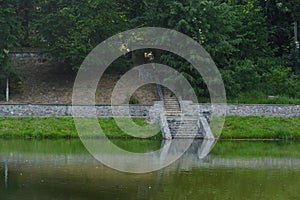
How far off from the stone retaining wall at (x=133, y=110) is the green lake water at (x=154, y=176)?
20.1ft

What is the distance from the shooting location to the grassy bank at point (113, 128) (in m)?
26.9

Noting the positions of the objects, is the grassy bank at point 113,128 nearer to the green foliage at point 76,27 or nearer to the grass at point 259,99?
the grass at point 259,99

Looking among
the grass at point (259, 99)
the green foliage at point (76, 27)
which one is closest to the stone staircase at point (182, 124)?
the grass at point (259, 99)

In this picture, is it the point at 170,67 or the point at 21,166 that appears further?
the point at 170,67

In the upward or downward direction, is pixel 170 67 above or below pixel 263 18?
below

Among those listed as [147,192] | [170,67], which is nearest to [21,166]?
[147,192]

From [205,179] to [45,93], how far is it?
2030cm

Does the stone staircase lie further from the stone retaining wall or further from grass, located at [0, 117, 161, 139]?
the stone retaining wall

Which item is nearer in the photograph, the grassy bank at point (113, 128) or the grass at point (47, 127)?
the grass at point (47, 127)

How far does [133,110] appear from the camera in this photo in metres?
29.5

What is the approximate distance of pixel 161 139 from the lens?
88.8ft

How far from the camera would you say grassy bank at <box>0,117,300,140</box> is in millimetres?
26875

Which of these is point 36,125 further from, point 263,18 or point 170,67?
point 263,18

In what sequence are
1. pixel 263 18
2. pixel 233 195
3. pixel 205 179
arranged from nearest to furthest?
1. pixel 233 195
2. pixel 205 179
3. pixel 263 18
